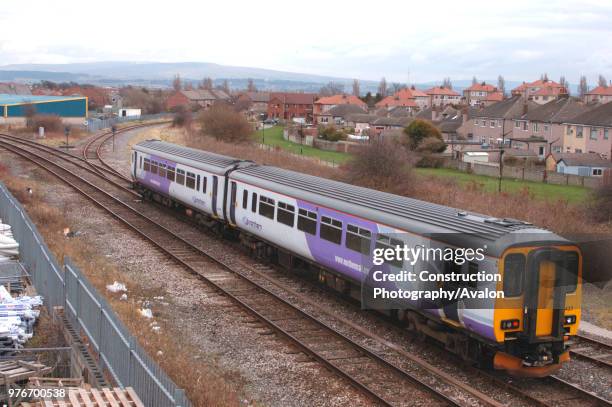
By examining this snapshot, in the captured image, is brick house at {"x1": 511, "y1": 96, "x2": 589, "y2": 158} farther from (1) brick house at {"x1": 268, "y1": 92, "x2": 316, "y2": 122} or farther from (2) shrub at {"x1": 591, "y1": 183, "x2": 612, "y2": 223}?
(1) brick house at {"x1": 268, "y1": 92, "x2": 316, "y2": 122}

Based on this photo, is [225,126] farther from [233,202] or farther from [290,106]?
[290,106]

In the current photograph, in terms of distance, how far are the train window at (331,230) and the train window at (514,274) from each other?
4.97 m

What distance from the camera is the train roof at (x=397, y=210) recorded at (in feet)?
41.5

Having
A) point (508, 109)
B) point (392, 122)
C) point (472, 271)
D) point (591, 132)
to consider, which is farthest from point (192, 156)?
point (392, 122)

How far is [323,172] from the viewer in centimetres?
4247

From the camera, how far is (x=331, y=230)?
53.7 feet

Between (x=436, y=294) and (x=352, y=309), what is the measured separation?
12.8 ft

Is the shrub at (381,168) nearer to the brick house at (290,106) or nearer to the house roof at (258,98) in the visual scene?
the brick house at (290,106)

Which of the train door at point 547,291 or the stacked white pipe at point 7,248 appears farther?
the stacked white pipe at point 7,248

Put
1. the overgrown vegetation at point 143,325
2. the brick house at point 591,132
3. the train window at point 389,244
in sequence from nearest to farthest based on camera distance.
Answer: the overgrown vegetation at point 143,325
the train window at point 389,244
the brick house at point 591,132

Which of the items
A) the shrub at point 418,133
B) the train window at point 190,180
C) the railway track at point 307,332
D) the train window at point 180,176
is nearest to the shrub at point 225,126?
the shrub at point 418,133

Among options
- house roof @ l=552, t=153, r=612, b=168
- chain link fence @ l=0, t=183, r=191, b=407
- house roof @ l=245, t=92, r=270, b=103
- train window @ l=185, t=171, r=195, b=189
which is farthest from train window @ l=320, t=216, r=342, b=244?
house roof @ l=245, t=92, r=270, b=103

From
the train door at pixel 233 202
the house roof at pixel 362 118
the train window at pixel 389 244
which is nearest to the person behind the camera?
the train window at pixel 389 244

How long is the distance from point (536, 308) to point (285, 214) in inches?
320
